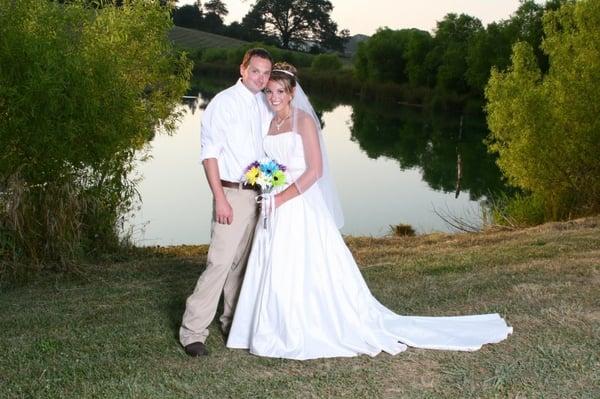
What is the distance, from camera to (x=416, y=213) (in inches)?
894

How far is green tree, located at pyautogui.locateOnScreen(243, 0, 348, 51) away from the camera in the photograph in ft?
233

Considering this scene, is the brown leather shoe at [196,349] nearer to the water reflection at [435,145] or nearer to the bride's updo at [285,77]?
the bride's updo at [285,77]

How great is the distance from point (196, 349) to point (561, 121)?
13119 mm

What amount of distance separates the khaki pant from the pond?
24.8 feet

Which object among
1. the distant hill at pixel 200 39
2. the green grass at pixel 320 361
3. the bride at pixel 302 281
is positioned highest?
the distant hill at pixel 200 39

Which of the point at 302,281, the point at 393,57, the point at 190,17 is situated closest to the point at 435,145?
the point at 393,57

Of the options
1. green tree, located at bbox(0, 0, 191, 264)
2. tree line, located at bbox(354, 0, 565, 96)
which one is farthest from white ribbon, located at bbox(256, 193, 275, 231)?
tree line, located at bbox(354, 0, 565, 96)

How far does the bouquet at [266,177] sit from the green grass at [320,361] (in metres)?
0.98

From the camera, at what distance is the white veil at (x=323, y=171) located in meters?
5.34

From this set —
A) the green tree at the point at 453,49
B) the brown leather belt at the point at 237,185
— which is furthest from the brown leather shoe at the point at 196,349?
the green tree at the point at 453,49

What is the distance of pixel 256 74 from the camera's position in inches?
201

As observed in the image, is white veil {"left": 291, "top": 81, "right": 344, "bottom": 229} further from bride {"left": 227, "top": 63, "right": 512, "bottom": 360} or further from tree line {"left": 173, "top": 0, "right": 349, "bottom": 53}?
tree line {"left": 173, "top": 0, "right": 349, "bottom": 53}

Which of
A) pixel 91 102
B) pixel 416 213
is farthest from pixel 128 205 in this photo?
pixel 416 213

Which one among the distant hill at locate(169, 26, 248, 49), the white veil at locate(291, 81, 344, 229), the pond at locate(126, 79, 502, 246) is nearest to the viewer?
the white veil at locate(291, 81, 344, 229)
